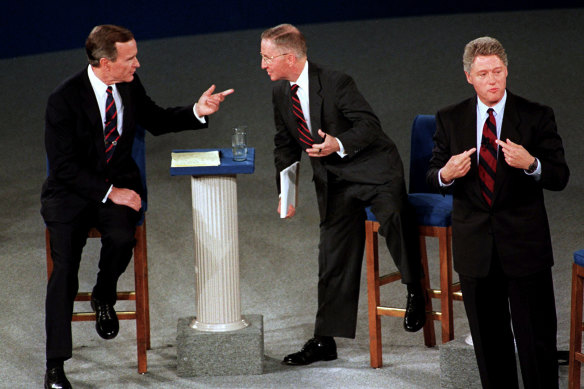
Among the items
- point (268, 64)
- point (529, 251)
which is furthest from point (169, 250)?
point (529, 251)

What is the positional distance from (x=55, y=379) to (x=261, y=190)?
126 inches

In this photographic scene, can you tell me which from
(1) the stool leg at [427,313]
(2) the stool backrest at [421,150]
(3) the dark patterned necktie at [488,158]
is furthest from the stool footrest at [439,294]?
(3) the dark patterned necktie at [488,158]

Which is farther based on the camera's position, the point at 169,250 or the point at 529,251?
the point at 169,250

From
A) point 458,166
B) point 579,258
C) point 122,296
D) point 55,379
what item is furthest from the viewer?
point 122,296

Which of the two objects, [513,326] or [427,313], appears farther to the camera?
[427,313]

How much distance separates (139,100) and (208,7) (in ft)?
27.9

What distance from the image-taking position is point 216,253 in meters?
4.02

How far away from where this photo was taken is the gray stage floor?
13.6ft

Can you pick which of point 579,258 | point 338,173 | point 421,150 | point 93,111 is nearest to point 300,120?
point 338,173

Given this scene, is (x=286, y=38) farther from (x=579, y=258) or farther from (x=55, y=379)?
(x=55, y=379)

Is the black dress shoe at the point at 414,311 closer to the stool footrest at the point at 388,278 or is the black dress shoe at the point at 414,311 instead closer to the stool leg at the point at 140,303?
the stool footrest at the point at 388,278

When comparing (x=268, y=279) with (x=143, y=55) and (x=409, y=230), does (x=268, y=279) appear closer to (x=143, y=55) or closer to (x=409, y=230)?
(x=409, y=230)

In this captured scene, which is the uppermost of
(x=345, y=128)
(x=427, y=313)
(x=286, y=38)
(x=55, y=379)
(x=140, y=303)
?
(x=286, y=38)

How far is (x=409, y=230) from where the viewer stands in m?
3.96
